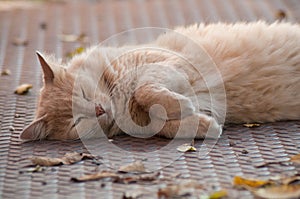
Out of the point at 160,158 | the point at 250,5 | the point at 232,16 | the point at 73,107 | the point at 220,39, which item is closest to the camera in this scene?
the point at 160,158

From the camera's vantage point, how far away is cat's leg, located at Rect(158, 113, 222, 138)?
12.1 feet

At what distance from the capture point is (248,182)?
299 cm

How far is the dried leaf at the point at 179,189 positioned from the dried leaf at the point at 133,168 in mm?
270

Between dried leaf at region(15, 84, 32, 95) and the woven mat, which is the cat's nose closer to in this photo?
the woven mat

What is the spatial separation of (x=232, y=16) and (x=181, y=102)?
3177 millimetres

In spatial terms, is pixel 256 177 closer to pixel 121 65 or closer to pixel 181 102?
pixel 181 102

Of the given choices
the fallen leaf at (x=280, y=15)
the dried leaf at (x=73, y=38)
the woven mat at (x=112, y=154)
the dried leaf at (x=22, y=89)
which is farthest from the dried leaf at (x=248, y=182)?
the fallen leaf at (x=280, y=15)

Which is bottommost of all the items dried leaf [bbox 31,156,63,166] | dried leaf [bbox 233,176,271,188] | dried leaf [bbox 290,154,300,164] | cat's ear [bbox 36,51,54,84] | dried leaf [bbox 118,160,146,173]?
dried leaf [bbox 233,176,271,188]

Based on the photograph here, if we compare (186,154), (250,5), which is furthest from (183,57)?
(250,5)

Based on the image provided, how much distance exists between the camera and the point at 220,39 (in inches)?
164

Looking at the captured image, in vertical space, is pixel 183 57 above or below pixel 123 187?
above

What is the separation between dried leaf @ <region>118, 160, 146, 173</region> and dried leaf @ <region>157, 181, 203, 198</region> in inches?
10.6

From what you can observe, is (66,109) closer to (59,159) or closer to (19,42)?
(59,159)

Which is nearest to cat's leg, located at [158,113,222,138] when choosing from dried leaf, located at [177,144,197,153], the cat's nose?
dried leaf, located at [177,144,197,153]
